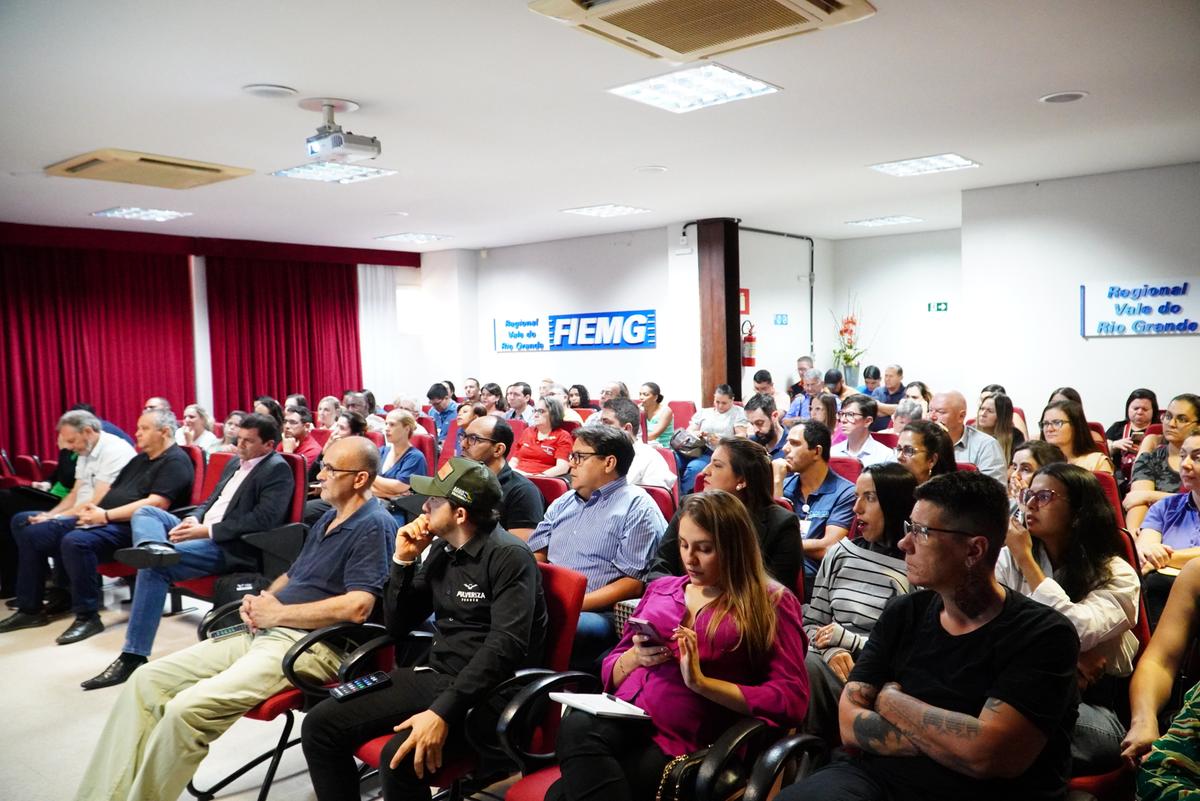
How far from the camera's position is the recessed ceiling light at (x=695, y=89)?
4.90 meters

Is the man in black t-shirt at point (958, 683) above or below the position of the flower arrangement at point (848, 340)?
below

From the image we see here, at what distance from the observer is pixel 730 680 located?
2.30 metres

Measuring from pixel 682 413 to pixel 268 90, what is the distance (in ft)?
21.2

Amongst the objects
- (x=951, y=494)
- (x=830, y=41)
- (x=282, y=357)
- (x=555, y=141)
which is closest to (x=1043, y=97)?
(x=830, y=41)

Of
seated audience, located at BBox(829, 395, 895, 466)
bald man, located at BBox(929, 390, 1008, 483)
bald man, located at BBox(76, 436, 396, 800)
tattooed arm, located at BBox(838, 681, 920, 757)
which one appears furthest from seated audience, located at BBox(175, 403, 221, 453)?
tattooed arm, located at BBox(838, 681, 920, 757)

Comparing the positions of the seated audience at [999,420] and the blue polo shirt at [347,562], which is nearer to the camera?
the blue polo shirt at [347,562]

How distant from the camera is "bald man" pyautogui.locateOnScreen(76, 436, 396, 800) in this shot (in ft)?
9.30

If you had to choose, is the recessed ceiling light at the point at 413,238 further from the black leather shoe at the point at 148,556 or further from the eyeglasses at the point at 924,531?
the eyeglasses at the point at 924,531

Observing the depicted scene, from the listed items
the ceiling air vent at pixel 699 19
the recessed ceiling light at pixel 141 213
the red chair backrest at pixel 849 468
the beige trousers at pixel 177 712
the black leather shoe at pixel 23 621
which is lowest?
the black leather shoe at pixel 23 621

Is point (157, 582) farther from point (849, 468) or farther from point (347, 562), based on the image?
point (849, 468)

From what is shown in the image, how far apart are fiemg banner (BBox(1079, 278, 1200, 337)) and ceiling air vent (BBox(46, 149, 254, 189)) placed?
24.8ft

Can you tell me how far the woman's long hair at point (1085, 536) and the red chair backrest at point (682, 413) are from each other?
7.77 m

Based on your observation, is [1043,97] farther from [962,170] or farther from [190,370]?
[190,370]

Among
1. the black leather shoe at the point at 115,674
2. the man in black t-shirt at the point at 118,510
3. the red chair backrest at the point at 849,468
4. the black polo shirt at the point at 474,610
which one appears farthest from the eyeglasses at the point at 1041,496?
the man in black t-shirt at the point at 118,510
